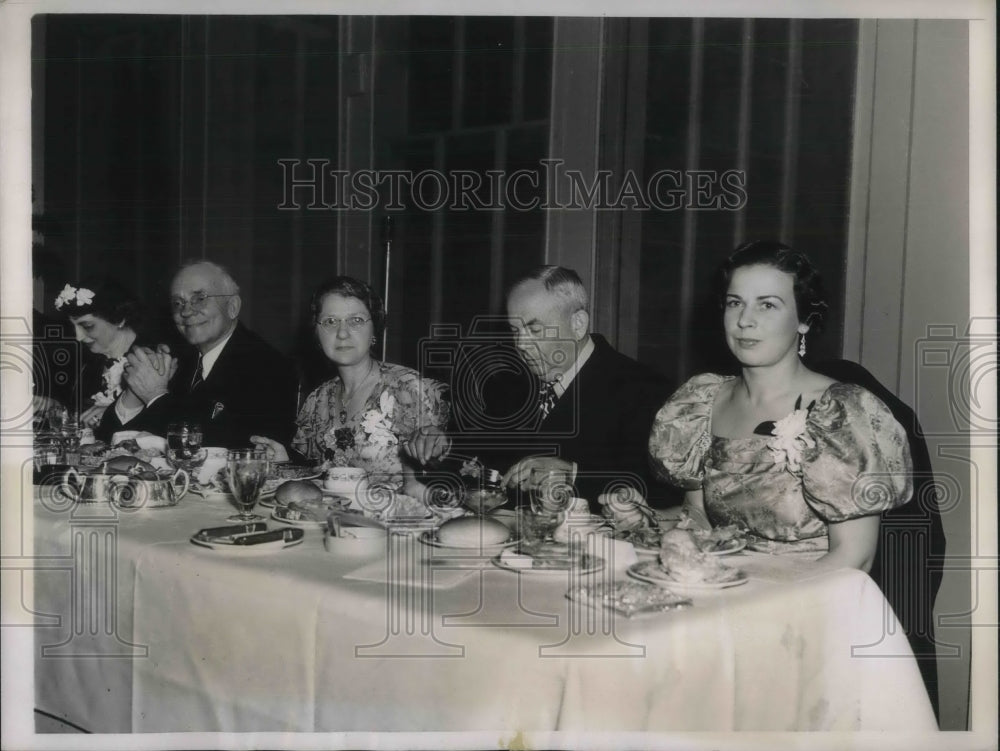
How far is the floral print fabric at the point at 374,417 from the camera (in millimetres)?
2516

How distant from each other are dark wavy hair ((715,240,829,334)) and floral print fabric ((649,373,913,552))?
0.22 metres

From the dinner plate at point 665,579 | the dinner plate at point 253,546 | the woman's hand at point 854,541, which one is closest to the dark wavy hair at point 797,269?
the woman's hand at point 854,541

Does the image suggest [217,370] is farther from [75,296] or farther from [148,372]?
[75,296]

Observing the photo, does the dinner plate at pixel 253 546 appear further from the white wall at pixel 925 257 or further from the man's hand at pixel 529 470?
the white wall at pixel 925 257

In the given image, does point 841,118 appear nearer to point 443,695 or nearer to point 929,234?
point 929,234

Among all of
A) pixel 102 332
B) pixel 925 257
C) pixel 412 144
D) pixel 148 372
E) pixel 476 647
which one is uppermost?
pixel 412 144

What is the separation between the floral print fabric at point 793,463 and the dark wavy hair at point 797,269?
8.8 inches

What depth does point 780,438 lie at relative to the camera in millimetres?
1705

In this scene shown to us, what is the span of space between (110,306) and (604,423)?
173 centimetres

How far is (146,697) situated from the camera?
5.40ft

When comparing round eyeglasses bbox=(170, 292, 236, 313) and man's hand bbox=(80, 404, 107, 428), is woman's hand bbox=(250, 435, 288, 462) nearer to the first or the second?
man's hand bbox=(80, 404, 107, 428)

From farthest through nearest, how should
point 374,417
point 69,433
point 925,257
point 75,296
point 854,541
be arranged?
point 75,296 < point 374,417 < point 69,433 < point 925,257 < point 854,541

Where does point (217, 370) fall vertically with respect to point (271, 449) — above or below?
above

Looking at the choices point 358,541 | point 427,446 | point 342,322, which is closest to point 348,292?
point 342,322
